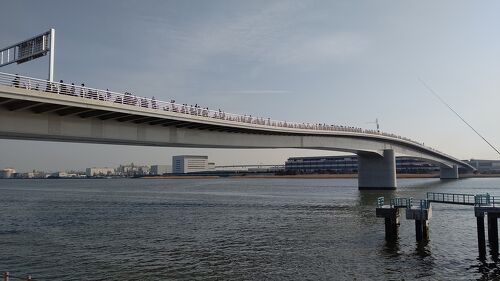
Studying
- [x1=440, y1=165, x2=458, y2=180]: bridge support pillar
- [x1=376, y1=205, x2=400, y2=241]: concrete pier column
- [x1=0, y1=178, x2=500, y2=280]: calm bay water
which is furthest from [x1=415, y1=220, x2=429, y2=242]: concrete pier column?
[x1=440, y1=165, x2=458, y2=180]: bridge support pillar

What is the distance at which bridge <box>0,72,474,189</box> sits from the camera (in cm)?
2955

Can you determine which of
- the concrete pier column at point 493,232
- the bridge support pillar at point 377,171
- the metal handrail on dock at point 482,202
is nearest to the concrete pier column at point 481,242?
the concrete pier column at point 493,232

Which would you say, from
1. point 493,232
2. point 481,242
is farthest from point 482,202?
point 481,242

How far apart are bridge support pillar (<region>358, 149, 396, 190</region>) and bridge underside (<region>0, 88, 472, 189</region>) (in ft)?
109

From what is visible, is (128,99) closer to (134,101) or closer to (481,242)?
(134,101)

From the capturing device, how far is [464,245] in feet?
104

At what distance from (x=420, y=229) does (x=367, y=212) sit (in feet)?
61.8

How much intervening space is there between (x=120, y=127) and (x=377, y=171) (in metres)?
75.0

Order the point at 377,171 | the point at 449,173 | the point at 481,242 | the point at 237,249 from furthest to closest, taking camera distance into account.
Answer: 1. the point at 449,173
2. the point at 377,171
3. the point at 237,249
4. the point at 481,242

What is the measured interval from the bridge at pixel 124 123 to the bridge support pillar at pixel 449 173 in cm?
12327

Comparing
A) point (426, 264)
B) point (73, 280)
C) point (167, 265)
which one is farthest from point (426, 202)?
point (73, 280)

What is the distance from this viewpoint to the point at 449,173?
178000 millimetres

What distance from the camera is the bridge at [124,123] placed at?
96.9 feet

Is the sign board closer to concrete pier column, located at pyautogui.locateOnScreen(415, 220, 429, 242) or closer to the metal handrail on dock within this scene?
concrete pier column, located at pyautogui.locateOnScreen(415, 220, 429, 242)
